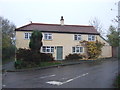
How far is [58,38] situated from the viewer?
27641mm

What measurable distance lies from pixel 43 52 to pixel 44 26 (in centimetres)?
485

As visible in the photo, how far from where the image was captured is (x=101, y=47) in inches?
1117

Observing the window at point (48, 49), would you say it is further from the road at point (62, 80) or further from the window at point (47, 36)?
the road at point (62, 80)

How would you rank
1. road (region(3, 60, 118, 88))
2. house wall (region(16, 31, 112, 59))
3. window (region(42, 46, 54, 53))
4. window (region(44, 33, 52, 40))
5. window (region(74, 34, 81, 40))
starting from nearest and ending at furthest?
road (region(3, 60, 118, 88)), house wall (region(16, 31, 112, 59)), window (region(42, 46, 54, 53)), window (region(44, 33, 52, 40)), window (region(74, 34, 81, 40))

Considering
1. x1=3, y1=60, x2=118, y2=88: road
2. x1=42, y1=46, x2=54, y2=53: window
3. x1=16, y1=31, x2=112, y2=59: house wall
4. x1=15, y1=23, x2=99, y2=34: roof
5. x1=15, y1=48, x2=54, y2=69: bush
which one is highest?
x1=15, y1=23, x2=99, y2=34: roof

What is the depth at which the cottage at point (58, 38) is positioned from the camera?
26.7 m

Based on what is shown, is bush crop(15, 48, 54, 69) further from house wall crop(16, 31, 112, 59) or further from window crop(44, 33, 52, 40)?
window crop(44, 33, 52, 40)

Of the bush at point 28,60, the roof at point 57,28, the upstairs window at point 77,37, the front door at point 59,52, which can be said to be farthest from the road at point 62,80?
the upstairs window at point 77,37

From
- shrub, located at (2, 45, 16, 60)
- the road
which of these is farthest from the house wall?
the road

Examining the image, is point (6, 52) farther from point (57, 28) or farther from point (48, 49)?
point (57, 28)

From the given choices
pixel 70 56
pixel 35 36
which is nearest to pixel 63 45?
pixel 70 56

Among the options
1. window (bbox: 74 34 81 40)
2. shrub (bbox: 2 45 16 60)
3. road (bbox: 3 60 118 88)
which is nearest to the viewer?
road (bbox: 3 60 118 88)

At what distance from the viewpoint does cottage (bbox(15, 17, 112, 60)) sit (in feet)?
87.7

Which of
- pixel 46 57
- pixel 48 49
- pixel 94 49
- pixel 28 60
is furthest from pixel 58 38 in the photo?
pixel 28 60
